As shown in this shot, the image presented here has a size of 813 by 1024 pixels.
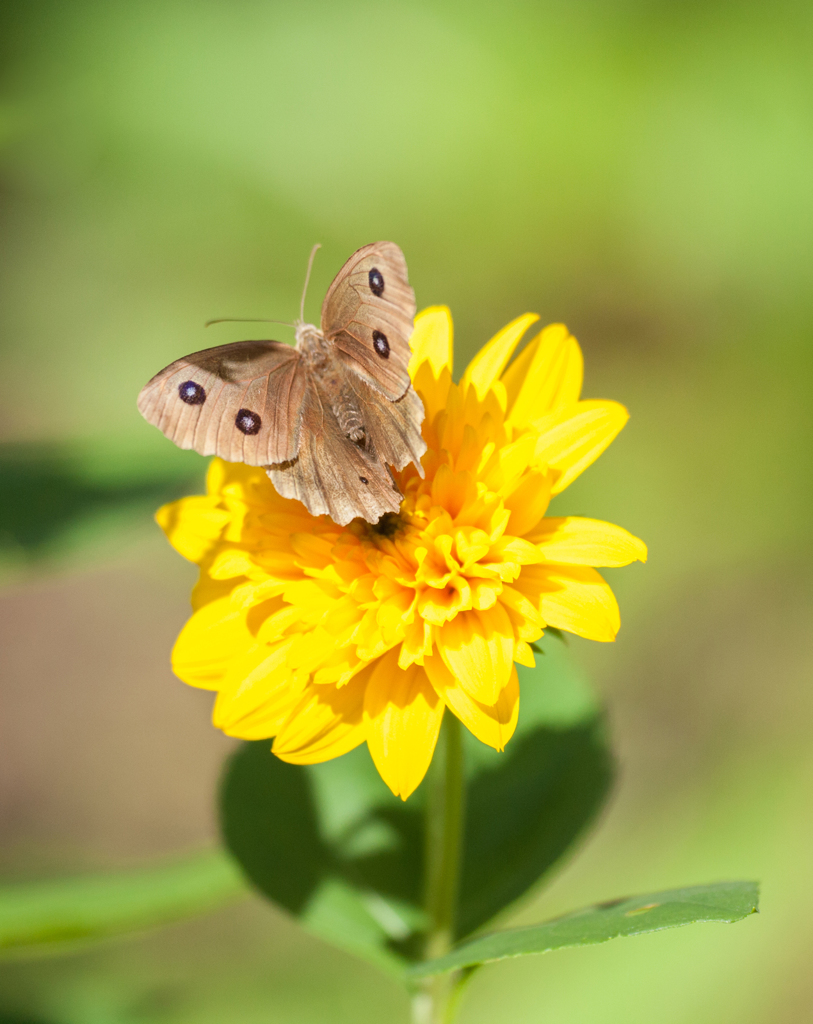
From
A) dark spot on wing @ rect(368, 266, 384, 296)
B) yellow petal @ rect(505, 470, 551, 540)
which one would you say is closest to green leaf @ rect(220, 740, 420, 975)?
yellow petal @ rect(505, 470, 551, 540)

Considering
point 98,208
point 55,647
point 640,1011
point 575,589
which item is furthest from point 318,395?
point 98,208

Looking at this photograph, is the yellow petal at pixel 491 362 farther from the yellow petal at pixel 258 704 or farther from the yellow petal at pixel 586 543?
the yellow petal at pixel 258 704

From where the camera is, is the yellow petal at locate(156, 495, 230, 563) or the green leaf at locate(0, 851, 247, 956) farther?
the green leaf at locate(0, 851, 247, 956)

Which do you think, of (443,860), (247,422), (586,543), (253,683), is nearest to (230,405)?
(247,422)

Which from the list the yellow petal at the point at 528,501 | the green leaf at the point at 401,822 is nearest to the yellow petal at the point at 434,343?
the yellow petal at the point at 528,501

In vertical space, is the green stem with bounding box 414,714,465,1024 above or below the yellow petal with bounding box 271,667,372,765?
below

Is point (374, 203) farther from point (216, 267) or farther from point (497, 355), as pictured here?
point (497, 355)

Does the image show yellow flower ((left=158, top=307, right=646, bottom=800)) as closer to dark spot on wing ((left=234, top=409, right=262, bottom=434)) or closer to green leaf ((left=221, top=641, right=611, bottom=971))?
dark spot on wing ((left=234, top=409, right=262, bottom=434))
